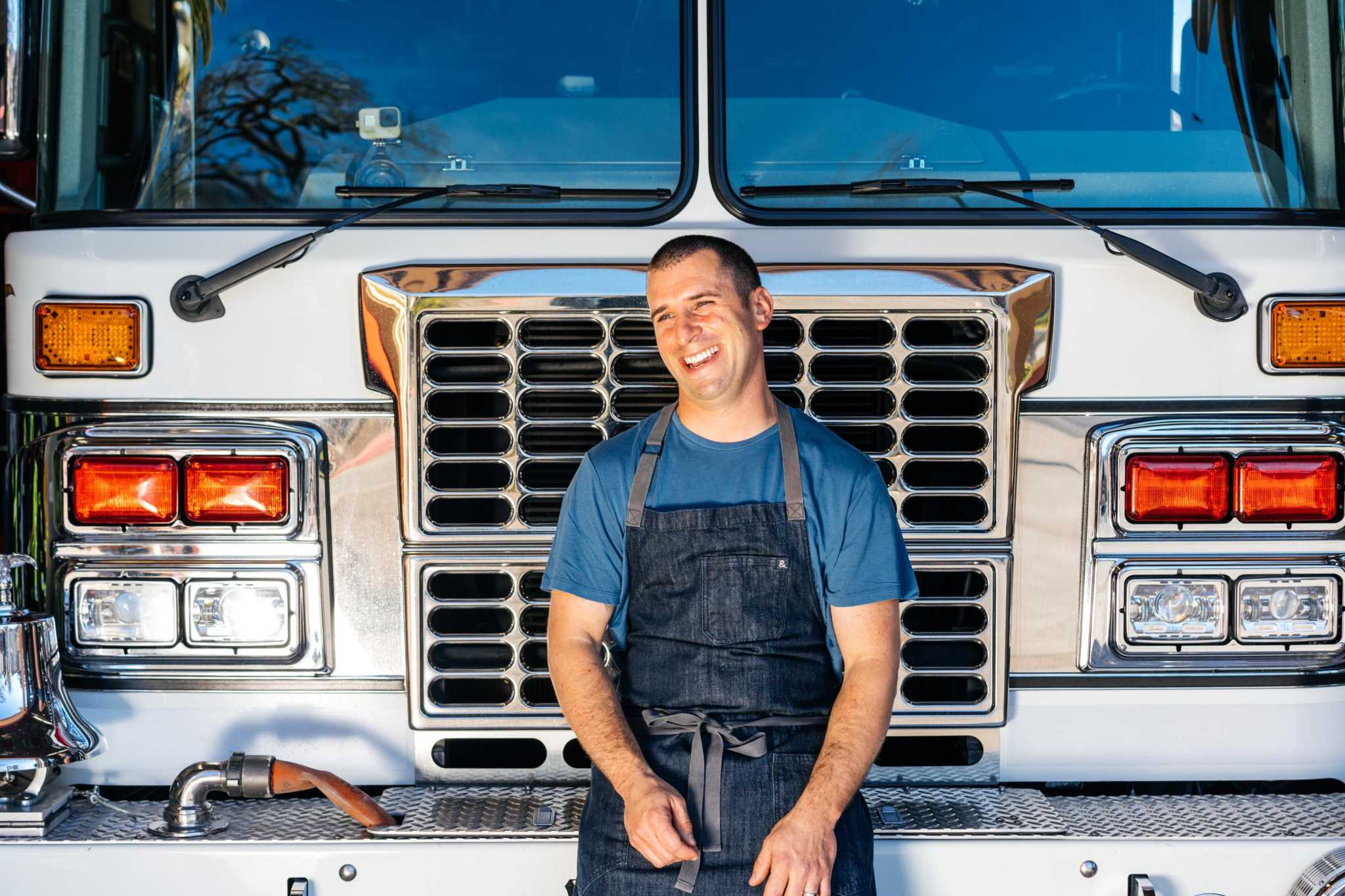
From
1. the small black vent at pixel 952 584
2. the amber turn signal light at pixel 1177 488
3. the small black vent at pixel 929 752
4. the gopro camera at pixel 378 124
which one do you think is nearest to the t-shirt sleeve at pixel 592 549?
the small black vent at pixel 952 584

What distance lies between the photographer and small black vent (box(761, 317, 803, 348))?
282 cm

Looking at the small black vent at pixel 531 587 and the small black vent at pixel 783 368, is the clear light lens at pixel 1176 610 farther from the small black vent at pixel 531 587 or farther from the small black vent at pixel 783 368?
Result: the small black vent at pixel 531 587

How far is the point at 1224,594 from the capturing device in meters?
2.88

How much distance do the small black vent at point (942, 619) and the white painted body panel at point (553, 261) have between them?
493 mm

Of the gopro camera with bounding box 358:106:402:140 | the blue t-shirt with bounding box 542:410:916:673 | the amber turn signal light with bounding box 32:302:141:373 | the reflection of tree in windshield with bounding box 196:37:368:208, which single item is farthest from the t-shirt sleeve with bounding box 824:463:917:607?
the amber turn signal light with bounding box 32:302:141:373

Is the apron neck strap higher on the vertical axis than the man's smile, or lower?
lower

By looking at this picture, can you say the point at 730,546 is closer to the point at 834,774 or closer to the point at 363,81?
the point at 834,774

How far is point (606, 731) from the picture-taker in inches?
95.3

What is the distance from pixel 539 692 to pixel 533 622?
16 centimetres

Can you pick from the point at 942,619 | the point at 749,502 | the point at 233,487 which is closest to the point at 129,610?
the point at 233,487

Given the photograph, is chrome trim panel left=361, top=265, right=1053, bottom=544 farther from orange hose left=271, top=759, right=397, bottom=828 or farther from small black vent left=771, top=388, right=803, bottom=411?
orange hose left=271, top=759, right=397, bottom=828

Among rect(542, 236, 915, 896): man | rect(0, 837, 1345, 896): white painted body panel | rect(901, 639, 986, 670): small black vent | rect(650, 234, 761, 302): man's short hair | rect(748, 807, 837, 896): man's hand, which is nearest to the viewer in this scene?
rect(748, 807, 837, 896): man's hand

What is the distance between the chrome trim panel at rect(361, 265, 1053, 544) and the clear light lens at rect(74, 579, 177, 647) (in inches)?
21.3

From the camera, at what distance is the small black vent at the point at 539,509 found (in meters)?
2.85
